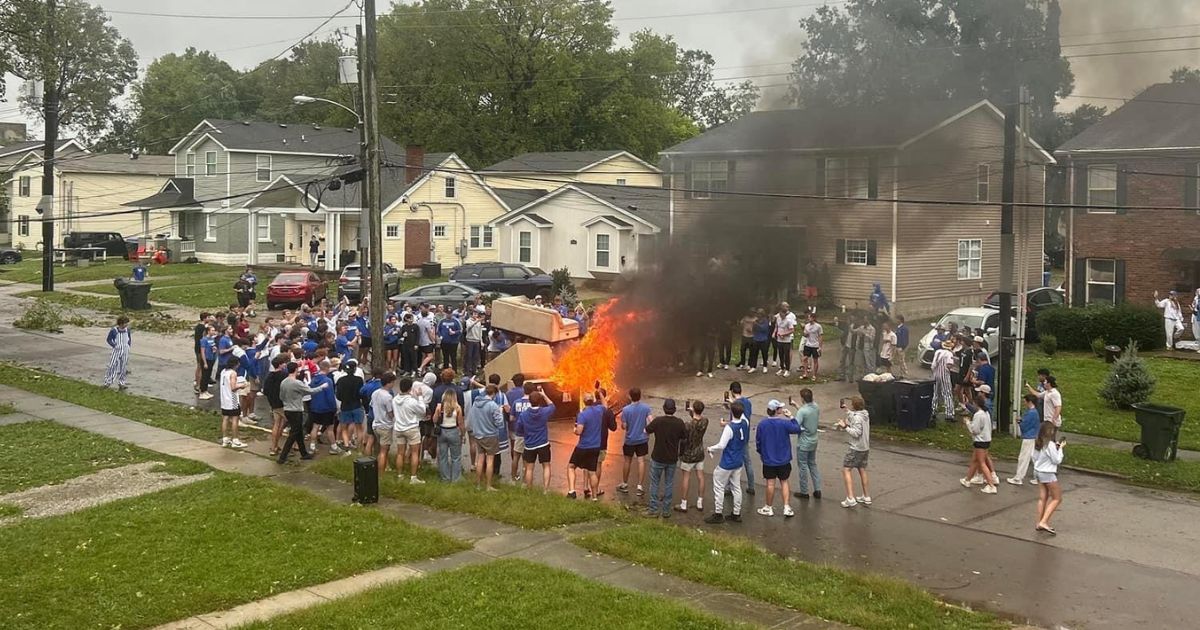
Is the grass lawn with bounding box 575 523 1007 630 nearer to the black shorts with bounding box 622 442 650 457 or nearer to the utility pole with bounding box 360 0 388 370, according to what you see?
the black shorts with bounding box 622 442 650 457

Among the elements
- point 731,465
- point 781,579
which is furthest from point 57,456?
point 781,579

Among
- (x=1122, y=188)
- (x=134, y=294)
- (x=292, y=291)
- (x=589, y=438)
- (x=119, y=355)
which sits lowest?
(x=589, y=438)

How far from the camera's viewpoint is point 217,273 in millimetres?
44844

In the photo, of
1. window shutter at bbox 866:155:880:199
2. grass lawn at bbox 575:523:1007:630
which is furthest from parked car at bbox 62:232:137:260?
grass lawn at bbox 575:523:1007:630

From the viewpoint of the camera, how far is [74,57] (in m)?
49.2

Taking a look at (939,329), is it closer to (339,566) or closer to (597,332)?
(597,332)

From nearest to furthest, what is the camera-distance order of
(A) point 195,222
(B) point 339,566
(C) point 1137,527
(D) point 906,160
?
(B) point 339,566
(C) point 1137,527
(D) point 906,160
(A) point 195,222

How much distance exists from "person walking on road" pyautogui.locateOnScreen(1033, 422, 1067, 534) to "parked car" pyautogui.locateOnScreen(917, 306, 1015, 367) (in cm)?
Answer: 1029

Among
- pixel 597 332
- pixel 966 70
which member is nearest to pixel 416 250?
pixel 597 332

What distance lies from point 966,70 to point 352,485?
12.2 meters

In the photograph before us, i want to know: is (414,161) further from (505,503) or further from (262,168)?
(505,503)

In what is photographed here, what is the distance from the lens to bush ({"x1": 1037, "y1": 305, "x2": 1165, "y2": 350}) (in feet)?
82.4

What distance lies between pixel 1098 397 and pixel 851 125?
715cm

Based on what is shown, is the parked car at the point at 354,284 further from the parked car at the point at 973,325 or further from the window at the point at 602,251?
the parked car at the point at 973,325
